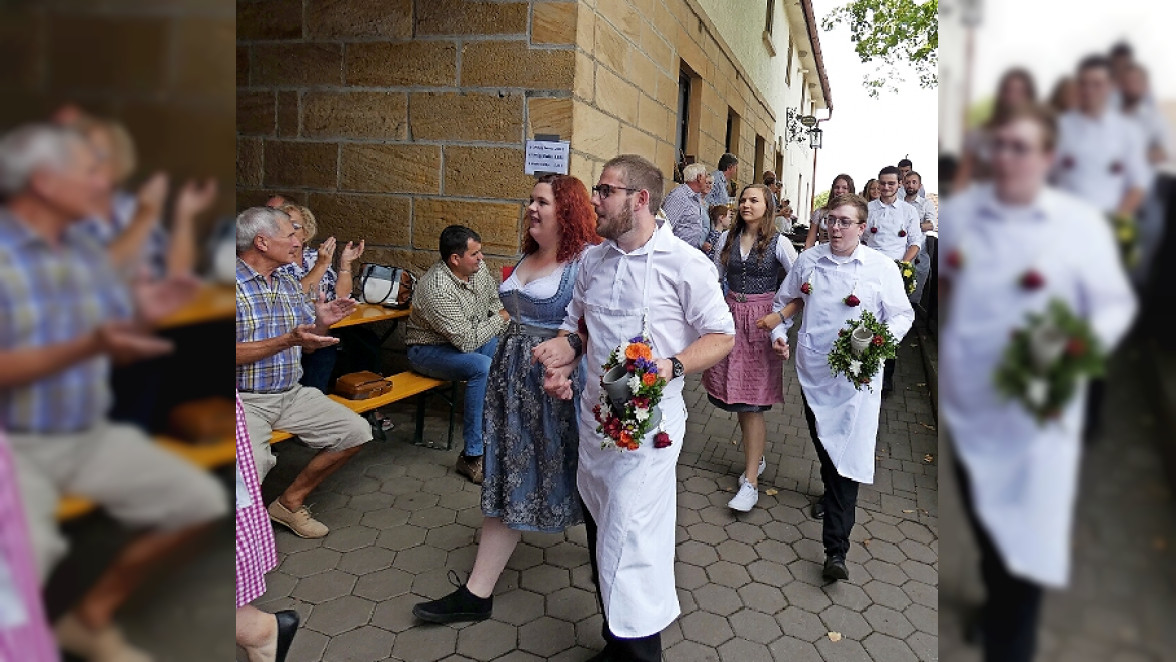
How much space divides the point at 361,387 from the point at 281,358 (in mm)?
878

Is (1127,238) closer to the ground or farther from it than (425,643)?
farther from it

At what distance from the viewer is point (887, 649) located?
117 inches

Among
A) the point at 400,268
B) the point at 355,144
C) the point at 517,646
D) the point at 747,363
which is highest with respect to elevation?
the point at 355,144

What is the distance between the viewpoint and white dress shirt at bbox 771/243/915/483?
3436 millimetres

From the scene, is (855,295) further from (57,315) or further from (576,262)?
(57,315)

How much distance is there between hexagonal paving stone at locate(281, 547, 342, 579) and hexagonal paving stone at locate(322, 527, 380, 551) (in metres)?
0.05

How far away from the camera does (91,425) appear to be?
50 centimetres

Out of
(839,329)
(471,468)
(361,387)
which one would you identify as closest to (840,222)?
(839,329)

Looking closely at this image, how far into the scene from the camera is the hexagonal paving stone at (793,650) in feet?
9.46

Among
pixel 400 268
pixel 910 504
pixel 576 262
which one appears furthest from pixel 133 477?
pixel 400 268

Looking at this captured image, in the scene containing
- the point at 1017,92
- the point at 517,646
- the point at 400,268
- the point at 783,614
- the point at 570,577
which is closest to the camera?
the point at 1017,92

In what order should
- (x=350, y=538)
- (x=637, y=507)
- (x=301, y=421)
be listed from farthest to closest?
(x=350, y=538) < (x=301, y=421) < (x=637, y=507)

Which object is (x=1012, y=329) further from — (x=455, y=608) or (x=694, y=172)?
(x=694, y=172)

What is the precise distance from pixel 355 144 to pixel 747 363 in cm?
334
